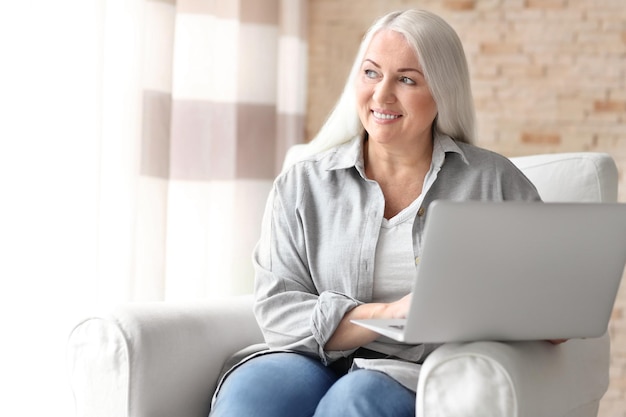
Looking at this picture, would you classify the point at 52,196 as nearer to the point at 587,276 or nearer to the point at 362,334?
the point at 362,334

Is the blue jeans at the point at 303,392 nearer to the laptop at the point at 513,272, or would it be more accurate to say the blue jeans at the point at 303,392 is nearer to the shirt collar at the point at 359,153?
the laptop at the point at 513,272

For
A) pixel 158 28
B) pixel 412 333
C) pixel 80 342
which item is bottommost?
pixel 80 342

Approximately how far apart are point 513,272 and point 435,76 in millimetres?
626

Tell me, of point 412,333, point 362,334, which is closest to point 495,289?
point 412,333

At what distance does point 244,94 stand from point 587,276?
172 cm

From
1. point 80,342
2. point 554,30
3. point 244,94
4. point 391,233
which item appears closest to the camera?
point 80,342

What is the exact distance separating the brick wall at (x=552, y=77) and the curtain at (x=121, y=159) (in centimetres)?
88

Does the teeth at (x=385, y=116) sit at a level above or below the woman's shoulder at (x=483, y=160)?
above

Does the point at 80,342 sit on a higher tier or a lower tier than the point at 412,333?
lower

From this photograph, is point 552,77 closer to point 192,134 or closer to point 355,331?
point 192,134

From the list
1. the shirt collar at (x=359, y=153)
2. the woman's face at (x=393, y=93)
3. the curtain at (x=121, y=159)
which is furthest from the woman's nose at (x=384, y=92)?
the curtain at (x=121, y=159)

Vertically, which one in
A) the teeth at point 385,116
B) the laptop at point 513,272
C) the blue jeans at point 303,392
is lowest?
the blue jeans at point 303,392

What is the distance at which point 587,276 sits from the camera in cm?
168

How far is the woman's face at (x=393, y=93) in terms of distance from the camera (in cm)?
205
